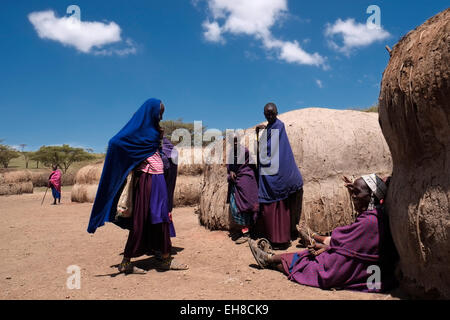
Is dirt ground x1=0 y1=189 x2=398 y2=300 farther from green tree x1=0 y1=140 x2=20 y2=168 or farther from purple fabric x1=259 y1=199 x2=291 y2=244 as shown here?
green tree x1=0 y1=140 x2=20 y2=168

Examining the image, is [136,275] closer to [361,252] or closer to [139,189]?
[139,189]

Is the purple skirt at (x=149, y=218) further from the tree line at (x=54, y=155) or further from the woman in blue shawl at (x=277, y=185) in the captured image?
the tree line at (x=54, y=155)

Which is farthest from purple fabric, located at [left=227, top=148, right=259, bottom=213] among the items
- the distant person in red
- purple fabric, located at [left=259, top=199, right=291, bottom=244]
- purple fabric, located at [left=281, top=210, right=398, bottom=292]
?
the distant person in red

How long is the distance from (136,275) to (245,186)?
7.21ft

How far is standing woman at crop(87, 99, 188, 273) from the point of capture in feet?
12.7

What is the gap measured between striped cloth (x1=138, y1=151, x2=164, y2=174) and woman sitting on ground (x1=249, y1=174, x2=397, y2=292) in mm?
2119

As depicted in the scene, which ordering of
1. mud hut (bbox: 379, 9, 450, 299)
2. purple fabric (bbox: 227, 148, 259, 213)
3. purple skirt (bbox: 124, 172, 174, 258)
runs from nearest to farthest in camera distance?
mud hut (bbox: 379, 9, 450, 299) → purple skirt (bbox: 124, 172, 174, 258) → purple fabric (bbox: 227, 148, 259, 213)

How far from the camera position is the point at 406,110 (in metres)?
2.71

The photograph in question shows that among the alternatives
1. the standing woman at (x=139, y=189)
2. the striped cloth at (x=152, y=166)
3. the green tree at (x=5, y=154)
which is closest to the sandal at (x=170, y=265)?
the standing woman at (x=139, y=189)

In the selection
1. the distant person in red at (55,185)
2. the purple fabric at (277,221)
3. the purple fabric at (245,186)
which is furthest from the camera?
the distant person in red at (55,185)

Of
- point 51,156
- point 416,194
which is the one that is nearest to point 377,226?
point 416,194

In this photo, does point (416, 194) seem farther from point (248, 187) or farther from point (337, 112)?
point (337, 112)

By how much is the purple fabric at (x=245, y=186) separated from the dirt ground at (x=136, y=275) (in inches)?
25.8

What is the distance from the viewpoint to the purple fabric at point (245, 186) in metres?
5.13
